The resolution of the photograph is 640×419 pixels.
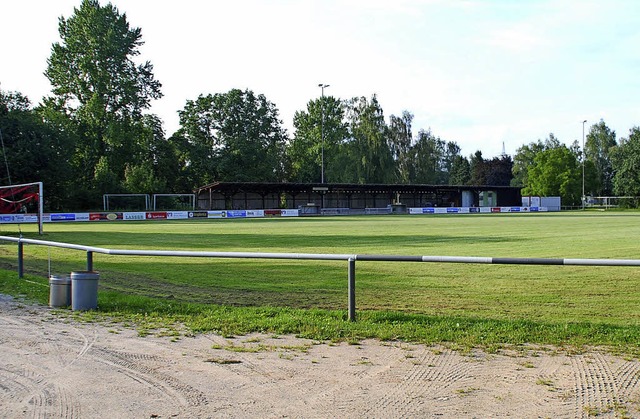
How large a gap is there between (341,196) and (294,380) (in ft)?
272

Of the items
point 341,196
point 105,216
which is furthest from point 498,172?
point 105,216

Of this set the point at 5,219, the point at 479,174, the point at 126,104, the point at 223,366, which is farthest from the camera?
the point at 479,174

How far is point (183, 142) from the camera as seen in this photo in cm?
9600

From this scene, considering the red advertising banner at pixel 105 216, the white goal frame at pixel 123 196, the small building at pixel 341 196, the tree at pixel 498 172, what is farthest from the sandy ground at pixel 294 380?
the tree at pixel 498 172

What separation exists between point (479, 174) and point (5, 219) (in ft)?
335

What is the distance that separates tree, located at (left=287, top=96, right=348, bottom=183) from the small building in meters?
11.2

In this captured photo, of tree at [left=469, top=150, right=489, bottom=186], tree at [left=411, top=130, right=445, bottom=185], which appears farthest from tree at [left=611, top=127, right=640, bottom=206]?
tree at [left=469, top=150, right=489, bottom=186]

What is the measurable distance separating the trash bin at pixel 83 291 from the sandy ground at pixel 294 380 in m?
2.04

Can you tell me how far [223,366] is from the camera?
6.74 metres

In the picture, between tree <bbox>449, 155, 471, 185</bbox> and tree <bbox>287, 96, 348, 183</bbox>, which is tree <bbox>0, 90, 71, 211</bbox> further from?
tree <bbox>449, 155, 471, 185</bbox>

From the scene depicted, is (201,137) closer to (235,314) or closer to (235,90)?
(235,90)

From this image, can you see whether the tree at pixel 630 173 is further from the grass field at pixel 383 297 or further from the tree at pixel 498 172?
the grass field at pixel 383 297

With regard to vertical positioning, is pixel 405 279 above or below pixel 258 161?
below

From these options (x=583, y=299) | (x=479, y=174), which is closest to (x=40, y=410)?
(x=583, y=299)
